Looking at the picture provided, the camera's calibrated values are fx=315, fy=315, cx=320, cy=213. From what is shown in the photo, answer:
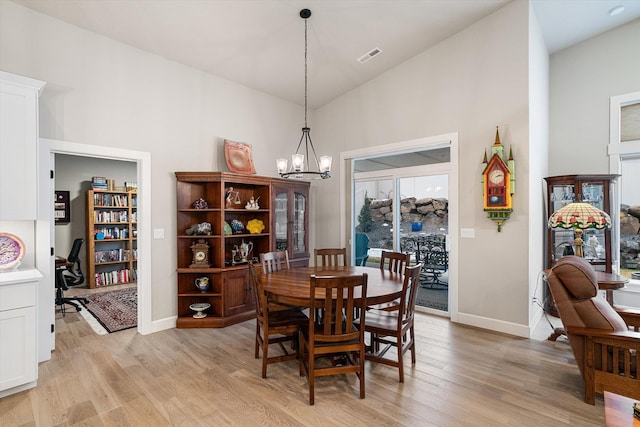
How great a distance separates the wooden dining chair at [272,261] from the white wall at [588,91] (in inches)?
170

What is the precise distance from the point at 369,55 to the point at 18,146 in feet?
13.2

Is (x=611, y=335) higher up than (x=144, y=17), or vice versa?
(x=144, y=17)

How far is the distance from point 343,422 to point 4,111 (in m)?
3.65

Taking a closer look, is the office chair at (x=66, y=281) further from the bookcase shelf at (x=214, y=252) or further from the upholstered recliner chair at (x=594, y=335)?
the upholstered recliner chair at (x=594, y=335)

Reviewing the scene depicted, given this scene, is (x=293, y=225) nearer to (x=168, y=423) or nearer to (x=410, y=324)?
(x=410, y=324)

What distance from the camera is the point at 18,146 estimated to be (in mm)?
2711

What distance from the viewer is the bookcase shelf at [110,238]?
623 centimetres

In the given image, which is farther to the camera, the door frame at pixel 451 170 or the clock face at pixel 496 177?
the door frame at pixel 451 170

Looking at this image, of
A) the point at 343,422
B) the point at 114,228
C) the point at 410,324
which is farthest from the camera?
the point at 114,228

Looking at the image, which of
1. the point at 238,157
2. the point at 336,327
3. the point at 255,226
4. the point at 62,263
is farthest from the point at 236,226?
the point at 62,263

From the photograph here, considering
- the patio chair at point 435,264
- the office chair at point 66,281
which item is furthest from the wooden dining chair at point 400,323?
the office chair at point 66,281

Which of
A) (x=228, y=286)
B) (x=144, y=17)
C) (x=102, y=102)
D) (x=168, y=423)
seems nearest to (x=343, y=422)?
(x=168, y=423)

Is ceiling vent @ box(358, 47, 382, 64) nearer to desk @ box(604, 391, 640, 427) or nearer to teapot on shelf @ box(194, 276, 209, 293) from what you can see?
teapot on shelf @ box(194, 276, 209, 293)

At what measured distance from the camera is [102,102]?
347 cm
